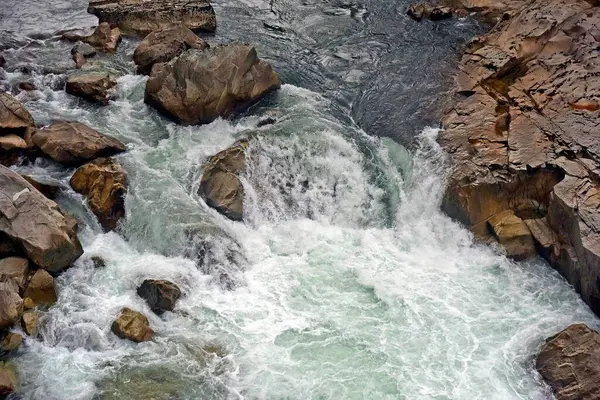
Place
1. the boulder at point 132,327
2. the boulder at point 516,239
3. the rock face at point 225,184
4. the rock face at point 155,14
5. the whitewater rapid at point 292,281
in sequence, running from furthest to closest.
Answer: the rock face at point 155,14 < the rock face at point 225,184 < the boulder at point 516,239 < the boulder at point 132,327 < the whitewater rapid at point 292,281

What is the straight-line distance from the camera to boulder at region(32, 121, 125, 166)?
45.2ft

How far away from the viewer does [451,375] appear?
1094 centimetres

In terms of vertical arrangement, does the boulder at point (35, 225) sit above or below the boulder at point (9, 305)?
above

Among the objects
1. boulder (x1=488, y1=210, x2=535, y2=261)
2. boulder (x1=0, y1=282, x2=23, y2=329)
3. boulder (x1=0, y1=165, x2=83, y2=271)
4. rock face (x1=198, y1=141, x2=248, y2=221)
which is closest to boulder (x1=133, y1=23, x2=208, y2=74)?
rock face (x1=198, y1=141, x2=248, y2=221)

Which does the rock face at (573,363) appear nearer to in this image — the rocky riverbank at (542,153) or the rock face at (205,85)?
the rocky riverbank at (542,153)

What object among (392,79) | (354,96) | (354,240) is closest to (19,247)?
(354,240)

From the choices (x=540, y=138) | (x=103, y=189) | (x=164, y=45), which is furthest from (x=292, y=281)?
(x=164, y=45)

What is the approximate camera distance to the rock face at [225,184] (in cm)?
1371

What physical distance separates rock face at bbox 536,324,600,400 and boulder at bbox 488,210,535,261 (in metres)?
2.64

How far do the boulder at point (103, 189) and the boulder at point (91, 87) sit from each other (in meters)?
2.86

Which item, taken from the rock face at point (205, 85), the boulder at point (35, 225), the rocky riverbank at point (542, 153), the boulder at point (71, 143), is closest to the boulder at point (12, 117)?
the boulder at point (71, 143)

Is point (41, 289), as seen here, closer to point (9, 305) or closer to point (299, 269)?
point (9, 305)

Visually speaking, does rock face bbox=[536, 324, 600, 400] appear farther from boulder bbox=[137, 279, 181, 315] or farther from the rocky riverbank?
boulder bbox=[137, 279, 181, 315]

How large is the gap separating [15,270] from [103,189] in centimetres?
269
